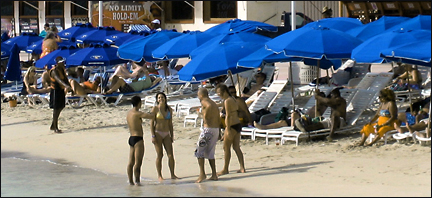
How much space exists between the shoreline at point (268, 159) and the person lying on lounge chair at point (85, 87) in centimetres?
158

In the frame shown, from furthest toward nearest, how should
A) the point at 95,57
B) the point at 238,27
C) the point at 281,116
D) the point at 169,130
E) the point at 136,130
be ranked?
the point at 238,27 < the point at 95,57 < the point at 281,116 < the point at 169,130 < the point at 136,130

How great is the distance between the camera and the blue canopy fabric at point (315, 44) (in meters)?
11.5

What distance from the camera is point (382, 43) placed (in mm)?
10969

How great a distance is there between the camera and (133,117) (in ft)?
29.8

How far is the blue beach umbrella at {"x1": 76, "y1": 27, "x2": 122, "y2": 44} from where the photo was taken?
22.5m

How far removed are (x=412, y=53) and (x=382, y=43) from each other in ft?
2.62

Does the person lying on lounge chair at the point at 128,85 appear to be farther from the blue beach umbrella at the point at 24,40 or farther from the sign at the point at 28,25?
the sign at the point at 28,25

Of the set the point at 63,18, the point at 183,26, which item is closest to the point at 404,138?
the point at 183,26

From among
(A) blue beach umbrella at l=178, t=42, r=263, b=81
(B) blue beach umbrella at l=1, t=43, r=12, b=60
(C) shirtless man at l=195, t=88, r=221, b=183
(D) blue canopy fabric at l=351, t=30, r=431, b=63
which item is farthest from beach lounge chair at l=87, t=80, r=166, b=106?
(C) shirtless man at l=195, t=88, r=221, b=183

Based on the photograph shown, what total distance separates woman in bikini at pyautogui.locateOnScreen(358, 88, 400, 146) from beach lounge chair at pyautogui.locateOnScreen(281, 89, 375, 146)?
2.61 feet

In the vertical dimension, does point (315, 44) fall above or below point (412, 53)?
above

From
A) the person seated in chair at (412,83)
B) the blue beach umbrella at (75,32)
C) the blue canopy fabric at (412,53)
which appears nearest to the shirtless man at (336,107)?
the blue canopy fabric at (412,53)

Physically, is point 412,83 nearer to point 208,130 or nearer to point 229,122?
point 229,122

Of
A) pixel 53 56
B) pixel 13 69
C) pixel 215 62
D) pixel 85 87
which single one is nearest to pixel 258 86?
pixel 215 62
